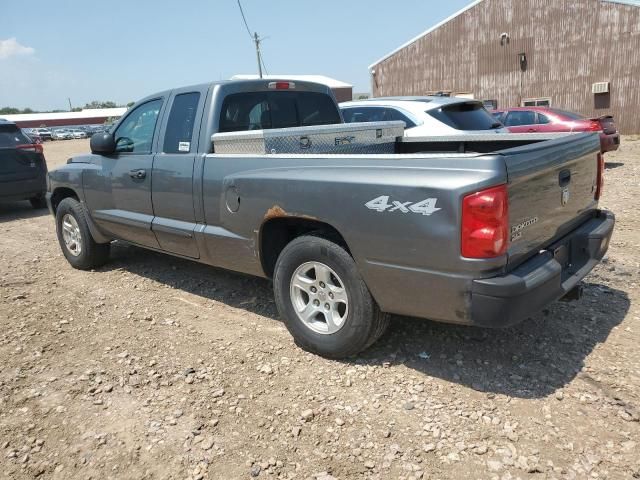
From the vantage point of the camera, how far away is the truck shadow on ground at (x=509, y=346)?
3232mm

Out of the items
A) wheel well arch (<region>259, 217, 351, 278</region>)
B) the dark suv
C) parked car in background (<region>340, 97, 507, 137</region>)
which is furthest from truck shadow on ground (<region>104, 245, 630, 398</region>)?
the dark suv

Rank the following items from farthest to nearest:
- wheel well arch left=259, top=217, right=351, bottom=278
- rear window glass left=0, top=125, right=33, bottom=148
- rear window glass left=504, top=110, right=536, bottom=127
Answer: rear window glass left=504, top=110, right=536, bottom=127
rear window glass left=0, top=125, right=33, bottom=148
wheel well arch left=259, top=217, right=351, bottom=278

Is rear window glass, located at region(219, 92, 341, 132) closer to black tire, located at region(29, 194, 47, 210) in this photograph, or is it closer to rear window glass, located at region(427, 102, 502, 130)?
rear window glass, located at region(427, 102, 502, 130)

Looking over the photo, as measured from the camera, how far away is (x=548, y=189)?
10.1 feet

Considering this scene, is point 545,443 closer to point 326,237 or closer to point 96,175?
point 326,237

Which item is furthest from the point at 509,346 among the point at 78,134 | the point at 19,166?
the point at 78,134

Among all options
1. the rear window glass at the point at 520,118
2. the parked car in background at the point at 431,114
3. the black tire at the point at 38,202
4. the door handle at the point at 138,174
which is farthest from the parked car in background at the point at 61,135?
the door handle at the point at 138,174

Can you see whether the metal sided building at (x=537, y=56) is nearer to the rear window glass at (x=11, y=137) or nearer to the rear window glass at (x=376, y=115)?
the rear window glass at (x=376, y=115)

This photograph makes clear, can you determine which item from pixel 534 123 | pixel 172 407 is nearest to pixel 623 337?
pixel 172 407

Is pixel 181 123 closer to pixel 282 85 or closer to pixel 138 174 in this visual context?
pixel 138 174

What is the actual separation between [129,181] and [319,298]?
238 centimetres

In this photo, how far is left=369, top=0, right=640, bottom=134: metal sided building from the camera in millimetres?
21172

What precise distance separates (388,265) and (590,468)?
4.52 feet

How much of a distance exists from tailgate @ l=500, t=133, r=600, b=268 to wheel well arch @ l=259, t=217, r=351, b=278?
46.5 inches
